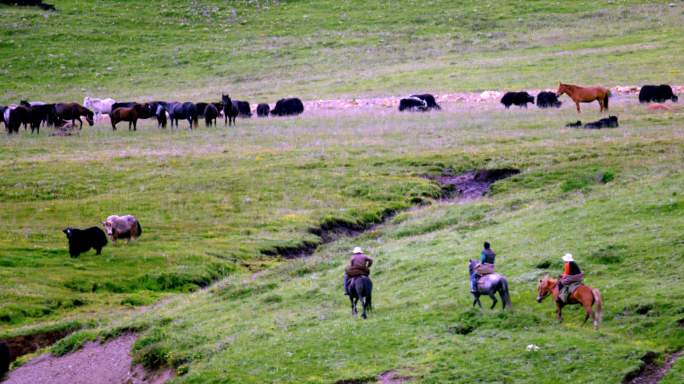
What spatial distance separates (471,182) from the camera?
3600 cm

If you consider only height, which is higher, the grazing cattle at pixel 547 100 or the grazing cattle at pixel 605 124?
the grazing cattle at pixel 547 100

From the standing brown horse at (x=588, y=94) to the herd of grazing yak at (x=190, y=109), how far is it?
93.5 inches

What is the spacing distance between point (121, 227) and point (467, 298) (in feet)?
43.0

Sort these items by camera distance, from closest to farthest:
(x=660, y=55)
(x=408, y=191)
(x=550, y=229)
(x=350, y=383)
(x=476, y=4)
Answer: (x=350, y=383) → (x=550, y=229) → (x=408, y=191) → (x=660, y=55) → (x=476, y=4)

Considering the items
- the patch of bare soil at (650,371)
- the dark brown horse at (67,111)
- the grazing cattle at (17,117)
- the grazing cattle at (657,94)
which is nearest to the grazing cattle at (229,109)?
the dark brown horse at (67,111)

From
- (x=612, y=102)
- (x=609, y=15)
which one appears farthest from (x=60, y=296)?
(x=609, y=15)

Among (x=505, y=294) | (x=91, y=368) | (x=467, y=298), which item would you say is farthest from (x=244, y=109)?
(x=505, y=294)

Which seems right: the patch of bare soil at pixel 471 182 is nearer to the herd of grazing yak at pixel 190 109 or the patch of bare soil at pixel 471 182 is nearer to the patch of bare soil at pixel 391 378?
the herd of grazing yak at pixel 190 109

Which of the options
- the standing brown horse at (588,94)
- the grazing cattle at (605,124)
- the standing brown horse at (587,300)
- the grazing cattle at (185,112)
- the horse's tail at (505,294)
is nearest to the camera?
the standing brown horse at (587,300)

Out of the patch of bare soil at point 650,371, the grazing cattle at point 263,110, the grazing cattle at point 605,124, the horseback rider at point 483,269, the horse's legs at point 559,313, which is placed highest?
the grazing cattle at point 263,110

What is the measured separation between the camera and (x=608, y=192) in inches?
1073

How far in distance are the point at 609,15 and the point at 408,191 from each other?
59052mm

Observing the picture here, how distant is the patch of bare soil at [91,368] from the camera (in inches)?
790

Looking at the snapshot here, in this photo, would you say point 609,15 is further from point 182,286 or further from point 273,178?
point 182,286
